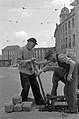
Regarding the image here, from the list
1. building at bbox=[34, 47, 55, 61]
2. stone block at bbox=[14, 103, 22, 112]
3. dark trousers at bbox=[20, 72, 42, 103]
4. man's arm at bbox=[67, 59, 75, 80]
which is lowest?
stone block at bbox=[14, 103, 22, 112]

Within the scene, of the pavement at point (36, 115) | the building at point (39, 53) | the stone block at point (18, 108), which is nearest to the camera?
the pavement at point (36, 115)

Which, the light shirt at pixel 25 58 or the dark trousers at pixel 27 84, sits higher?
the light shirt at pixel 25 58

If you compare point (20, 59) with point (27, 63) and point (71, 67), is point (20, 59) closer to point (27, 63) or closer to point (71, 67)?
point (27, 63)

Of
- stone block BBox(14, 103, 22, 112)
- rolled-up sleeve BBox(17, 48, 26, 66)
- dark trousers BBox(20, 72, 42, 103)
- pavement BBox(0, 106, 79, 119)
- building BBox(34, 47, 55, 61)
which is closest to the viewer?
pavement BBox(0, 106, 79, 119)

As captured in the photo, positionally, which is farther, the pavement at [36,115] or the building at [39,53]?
the building at [39,53]

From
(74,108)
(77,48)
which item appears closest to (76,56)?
(77,48)

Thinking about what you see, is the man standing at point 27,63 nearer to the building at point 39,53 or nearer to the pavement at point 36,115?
the building at point 39,53

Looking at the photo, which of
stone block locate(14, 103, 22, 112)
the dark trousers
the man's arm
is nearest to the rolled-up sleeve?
the dark trousers

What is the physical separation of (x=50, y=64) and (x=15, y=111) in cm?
139

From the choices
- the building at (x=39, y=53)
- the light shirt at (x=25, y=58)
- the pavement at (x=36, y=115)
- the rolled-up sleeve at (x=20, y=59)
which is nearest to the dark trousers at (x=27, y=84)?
the light shirt at (x=25, y=58)

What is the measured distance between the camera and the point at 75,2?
5.64 metres

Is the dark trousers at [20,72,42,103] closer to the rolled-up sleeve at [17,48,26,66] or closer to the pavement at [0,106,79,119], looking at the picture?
the rolled-up sleeve at [17,48,26,66]

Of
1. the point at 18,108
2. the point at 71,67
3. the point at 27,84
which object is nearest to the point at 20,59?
the point at 27,84

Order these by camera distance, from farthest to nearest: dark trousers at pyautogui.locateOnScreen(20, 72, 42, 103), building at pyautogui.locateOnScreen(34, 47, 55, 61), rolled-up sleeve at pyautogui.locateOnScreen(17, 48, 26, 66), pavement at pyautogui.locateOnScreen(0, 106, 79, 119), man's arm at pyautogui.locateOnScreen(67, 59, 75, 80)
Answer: building at pyautogui.locateOnScreen(34, 47, 55, 61), dark trousers at pyautogui.locateOnScreen(20, 72, 42, 103), rolled-up sleeve at pyautogui.locateOnScreen(17, 48, 26, 66), man's arm at pyautogui.locateOnScreen(67, 59, 75, 80), pavement at pyautogui.locateOnScreen(0, 106, 79, 119)
